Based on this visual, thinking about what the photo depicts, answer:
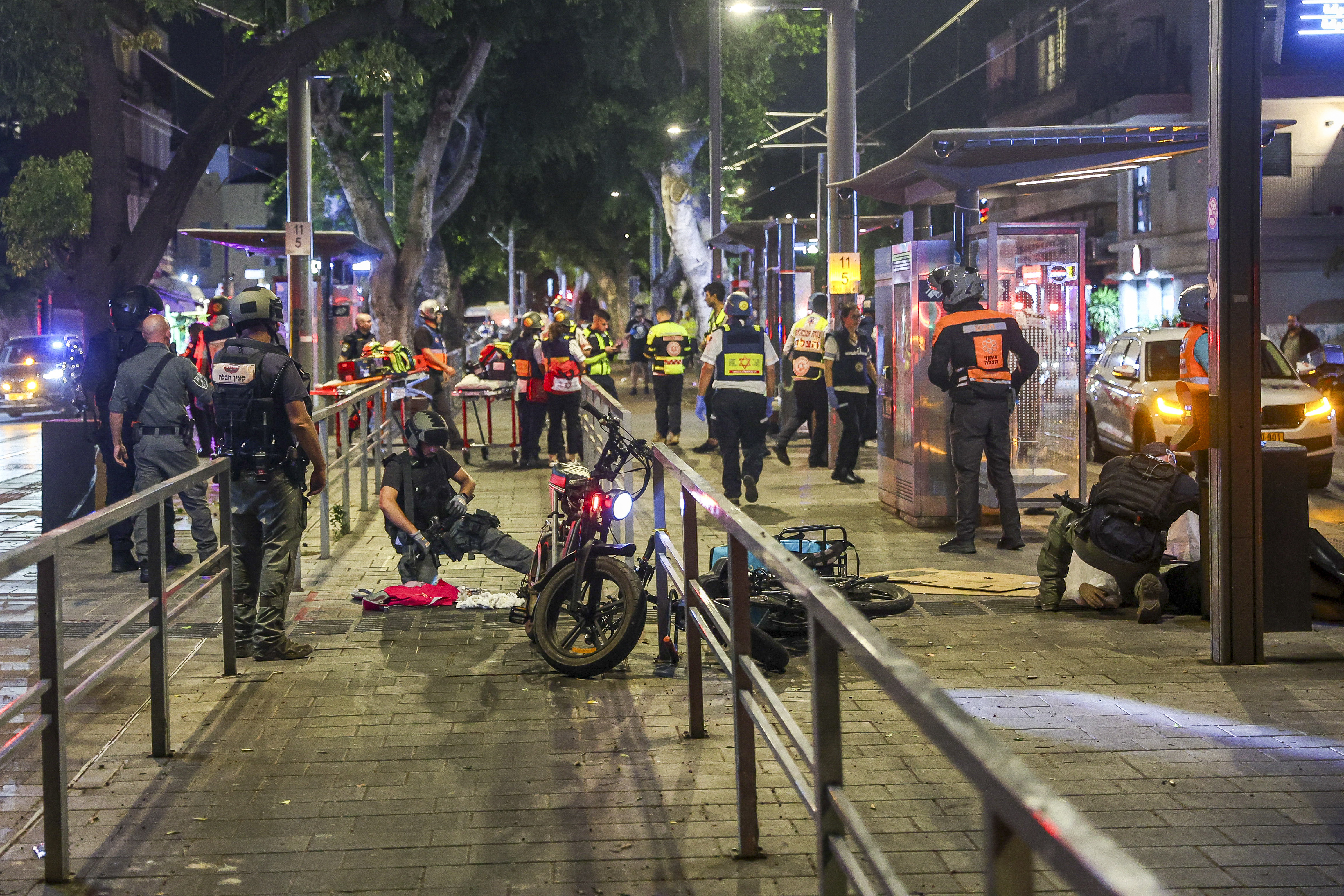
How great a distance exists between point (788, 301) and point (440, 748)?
49.5 feet

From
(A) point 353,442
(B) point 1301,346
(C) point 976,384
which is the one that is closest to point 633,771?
(C) point 976,384

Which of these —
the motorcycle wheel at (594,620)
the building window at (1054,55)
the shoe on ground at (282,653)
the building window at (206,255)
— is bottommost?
the shoe on ground at (282,653)

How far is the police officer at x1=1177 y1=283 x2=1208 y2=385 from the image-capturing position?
10.3 m

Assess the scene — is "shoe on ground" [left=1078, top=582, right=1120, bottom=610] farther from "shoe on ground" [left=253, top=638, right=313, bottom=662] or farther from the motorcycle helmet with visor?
"shoe on ground" [left=253, top=638, right=313, bottom=662]

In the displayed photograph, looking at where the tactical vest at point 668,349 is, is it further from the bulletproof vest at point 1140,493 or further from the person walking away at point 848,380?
the bulletproof vest at point 1140,493

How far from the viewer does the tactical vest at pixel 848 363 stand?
15891 mm

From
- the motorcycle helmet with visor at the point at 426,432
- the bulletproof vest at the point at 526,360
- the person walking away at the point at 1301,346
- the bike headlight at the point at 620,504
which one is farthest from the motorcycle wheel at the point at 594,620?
the person walking away at the point at 1301,346

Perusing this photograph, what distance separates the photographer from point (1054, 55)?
5056cm

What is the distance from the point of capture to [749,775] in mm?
4535

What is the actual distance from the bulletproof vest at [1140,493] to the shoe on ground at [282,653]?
4.51 metres

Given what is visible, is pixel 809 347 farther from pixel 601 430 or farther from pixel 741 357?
pixel 601 430

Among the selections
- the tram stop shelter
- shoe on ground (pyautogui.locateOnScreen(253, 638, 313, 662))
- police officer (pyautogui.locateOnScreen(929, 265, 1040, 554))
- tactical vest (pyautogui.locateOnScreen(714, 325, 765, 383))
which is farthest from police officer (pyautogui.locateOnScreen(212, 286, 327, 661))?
tactical vest (pyautogui.locateOnScreen(714, 325, 765, 383))

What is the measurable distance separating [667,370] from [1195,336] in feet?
29.2

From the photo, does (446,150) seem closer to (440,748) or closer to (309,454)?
(309,454)
